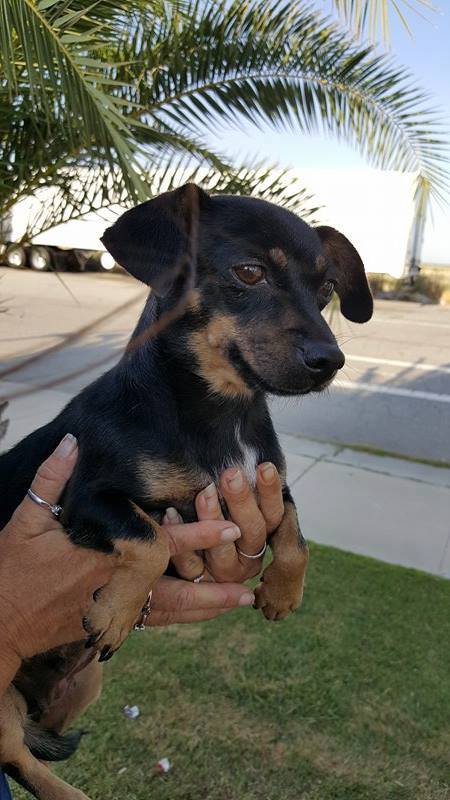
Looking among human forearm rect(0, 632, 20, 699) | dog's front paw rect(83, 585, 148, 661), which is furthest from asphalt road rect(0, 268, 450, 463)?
human forearm rect(0, 632, 20, 699)

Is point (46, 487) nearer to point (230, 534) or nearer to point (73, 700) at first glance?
point (230, 534)

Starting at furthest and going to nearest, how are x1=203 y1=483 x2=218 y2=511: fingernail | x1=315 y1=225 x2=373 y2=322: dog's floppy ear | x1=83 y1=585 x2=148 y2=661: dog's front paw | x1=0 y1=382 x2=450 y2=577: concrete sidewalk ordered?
1. x1=0 y1=382 x2=450 y2=577: concrete sidewalk
2. x1=315 y1=225 x2=373 y2=322: dog's floppy ear
3. x1=203 y1=483 x2=218 y2=511: fingernail
4. x1=83 y1=585 x2=148 y2=661: dog's front paw

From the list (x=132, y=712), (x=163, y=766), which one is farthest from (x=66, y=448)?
(x=132, y=712)

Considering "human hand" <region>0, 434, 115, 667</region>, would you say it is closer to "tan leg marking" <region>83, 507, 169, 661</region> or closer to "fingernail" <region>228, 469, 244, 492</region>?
"tan leg marking" <region>83, 507, 169, 661</region>

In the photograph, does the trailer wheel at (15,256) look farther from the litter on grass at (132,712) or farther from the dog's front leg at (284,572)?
the litter on grass at (132,712)

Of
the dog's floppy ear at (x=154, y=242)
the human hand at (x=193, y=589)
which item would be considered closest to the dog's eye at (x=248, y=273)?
the dog's floppy ear at (x=154, y=242)

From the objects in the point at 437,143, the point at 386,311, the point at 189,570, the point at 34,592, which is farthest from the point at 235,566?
the point at 386,311
